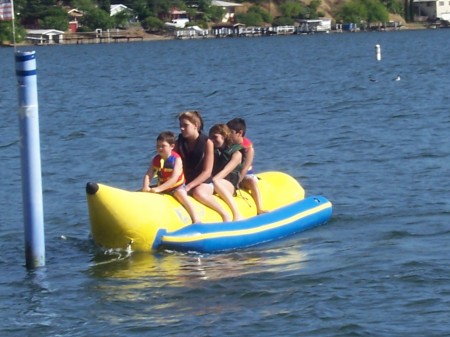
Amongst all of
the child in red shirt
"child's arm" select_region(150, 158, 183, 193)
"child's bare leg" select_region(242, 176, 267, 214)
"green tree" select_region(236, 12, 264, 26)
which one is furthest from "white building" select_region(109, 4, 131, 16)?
"child's arm" select_region(150, 158, 183, 193)

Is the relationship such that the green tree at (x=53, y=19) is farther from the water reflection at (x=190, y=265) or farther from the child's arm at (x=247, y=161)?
the water reflection at (x=190, y=265)

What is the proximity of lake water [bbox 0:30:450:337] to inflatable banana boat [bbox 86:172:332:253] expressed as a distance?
0.42 ft

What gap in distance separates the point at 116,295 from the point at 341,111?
17856 millimetres

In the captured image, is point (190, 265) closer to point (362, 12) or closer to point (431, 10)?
point (362, 12)

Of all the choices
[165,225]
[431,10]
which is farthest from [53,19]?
[165,225]

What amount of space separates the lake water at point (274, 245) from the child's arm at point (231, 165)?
0.84 metres

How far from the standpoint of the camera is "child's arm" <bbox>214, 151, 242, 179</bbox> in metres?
12.6

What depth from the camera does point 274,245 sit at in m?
12.6

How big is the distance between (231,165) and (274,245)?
91 centimetres

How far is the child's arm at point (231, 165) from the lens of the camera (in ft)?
41.4

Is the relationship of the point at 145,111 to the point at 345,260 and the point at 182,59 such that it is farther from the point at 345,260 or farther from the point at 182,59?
the point at 182,59

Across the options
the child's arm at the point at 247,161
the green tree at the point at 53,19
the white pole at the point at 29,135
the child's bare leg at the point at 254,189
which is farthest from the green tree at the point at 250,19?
the white pole at the point at 29,135

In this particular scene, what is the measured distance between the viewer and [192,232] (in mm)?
11961

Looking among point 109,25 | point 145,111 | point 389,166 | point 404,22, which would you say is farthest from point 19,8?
point 389,166
